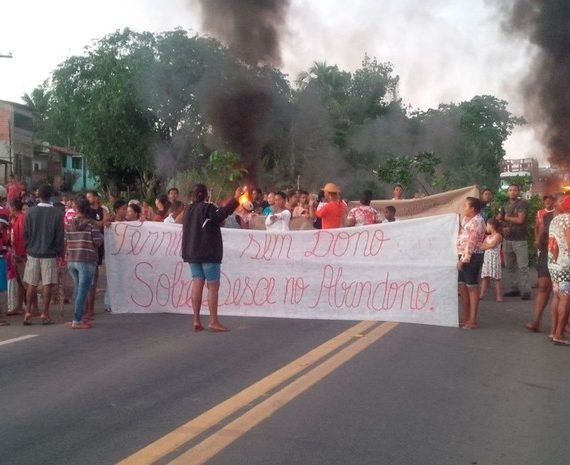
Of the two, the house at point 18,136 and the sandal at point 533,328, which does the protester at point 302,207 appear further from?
the house at point 18,136

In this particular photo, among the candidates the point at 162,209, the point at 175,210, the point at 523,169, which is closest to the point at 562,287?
the point at 175,210

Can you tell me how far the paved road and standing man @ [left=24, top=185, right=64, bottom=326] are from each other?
2.66ft

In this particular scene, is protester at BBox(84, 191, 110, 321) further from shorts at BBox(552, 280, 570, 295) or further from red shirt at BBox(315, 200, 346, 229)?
shorts at BBox(552, 280, 570, 295)

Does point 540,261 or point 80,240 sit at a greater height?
point 80,240

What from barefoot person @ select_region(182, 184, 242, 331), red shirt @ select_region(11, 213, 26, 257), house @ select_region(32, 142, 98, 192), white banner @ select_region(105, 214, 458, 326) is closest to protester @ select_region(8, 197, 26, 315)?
red shirt @ select_region(11, 213, 26, 257)

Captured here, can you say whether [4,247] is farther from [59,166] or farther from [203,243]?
[59,166]

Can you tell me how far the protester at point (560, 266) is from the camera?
28.3ft

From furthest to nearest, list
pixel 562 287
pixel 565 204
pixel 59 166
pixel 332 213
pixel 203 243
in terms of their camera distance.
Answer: pixel 59 166
pixel 332 213
pixel 203 243
pixel 565 204
pixel 562 287

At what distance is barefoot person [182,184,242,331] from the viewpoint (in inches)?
361

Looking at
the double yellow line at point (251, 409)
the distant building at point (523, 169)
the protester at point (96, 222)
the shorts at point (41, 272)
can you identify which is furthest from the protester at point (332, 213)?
the distant building at point (523, 169)

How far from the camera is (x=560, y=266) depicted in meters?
8.66

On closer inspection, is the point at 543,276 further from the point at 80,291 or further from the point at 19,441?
the point at 19,441

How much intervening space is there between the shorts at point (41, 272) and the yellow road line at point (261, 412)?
4.04m

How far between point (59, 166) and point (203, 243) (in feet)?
178
